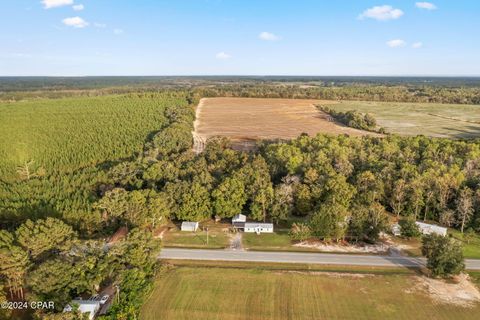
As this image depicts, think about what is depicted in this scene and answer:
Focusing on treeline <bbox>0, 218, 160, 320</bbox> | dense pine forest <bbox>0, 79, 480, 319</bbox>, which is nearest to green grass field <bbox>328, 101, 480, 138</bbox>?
dense pine forest <bbox>0, 79, 480, 319</bbox>

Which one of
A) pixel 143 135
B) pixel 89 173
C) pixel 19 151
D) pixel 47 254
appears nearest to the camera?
pixel 47 254

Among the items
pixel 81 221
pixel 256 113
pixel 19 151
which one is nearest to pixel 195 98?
pixel 256 113

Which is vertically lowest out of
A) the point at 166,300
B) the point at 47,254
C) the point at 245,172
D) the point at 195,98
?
the point at 166,300

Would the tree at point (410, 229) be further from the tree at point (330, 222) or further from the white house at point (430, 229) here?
the tree at point (330, 222)

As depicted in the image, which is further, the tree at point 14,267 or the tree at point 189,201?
the tree at point 189,201

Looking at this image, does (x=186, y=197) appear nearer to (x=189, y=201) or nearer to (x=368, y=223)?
(x=189, y=201)

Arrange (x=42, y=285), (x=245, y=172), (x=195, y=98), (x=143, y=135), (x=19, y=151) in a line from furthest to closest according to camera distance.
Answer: (x=195, y=98), (x=143, y=135), (x=19, y=151), (x=245, y=172), (x=42, y=285)

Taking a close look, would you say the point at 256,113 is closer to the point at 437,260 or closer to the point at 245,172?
the point at 245,172

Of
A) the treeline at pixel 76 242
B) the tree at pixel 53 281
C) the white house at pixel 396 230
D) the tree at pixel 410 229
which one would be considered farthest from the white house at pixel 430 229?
the tree at pixel 53 281
